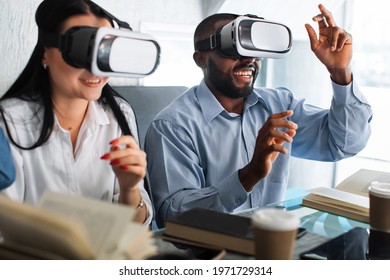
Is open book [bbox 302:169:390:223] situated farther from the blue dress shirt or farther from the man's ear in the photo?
the man's ear

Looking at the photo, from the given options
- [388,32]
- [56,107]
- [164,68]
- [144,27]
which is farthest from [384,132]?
[56,107]

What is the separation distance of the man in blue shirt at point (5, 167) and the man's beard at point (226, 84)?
A: 74 centimetres

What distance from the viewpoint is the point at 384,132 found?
305 cm

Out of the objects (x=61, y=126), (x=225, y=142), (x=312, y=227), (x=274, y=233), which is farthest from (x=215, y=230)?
(x=225, y=142)

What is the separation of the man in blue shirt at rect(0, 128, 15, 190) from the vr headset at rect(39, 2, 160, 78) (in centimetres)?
23

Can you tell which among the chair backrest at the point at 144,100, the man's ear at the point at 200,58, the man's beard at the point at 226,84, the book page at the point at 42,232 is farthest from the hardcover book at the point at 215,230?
the chair backrest at the point at 144,100

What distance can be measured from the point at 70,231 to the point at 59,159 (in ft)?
1.86

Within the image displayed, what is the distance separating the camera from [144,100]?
6.68 feet

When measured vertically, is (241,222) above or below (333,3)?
below

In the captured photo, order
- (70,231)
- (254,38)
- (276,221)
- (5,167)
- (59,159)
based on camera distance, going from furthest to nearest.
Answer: (254,38)
(59,159)
(5,167)
(276,221)
(70,231)

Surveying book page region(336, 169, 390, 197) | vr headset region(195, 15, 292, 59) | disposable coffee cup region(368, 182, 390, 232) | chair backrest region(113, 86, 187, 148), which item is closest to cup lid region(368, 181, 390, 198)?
disposable coffee cup region(368, 182, 390, 232)

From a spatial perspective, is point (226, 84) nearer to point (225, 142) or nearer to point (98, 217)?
point (225, 142)
